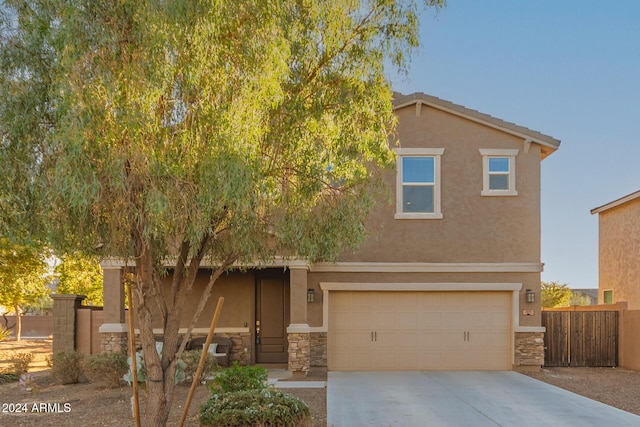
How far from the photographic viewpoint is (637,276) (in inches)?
765

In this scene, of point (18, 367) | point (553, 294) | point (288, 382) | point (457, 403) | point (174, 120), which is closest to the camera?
point (174, 120)

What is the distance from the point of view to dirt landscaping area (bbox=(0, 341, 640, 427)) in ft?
32.0

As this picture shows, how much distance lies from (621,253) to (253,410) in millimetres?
16523

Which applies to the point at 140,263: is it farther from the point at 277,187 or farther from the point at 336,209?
the point at 336,209

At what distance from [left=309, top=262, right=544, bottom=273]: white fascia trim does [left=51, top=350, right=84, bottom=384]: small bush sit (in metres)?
5.66

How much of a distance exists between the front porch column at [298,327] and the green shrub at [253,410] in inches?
196

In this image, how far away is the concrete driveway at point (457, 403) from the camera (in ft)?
31.4

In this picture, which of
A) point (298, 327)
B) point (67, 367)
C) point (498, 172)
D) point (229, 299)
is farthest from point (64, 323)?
point (498, 172)

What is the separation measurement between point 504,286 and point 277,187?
8875 mm

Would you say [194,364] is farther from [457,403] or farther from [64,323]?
[457,403]

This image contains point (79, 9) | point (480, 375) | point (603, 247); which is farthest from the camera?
point (603, 247)

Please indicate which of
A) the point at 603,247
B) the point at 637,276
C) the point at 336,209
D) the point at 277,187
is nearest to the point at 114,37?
the point at 277,187

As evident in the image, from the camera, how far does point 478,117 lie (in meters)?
15.6

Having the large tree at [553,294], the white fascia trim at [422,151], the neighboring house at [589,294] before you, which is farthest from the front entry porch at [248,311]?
the neighboring house at [589,294]
